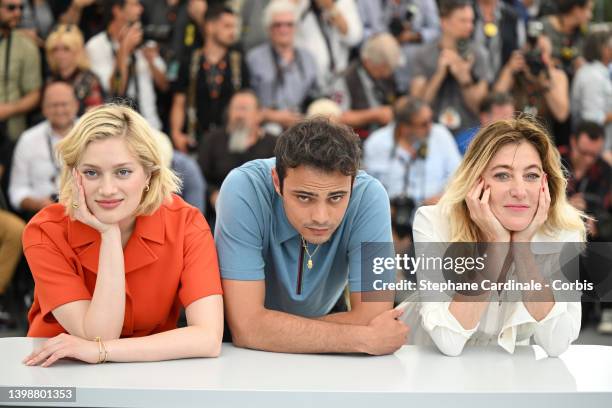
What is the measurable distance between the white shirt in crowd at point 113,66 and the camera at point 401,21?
164 cm

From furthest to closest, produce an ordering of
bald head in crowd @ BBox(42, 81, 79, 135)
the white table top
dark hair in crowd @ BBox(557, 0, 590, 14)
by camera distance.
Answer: dark hair in crowd @ BBox(557, 0, 590, 14), bald head in crowd @ BBox(42, 81, 79, 135), the white table top

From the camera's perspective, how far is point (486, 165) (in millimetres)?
2996

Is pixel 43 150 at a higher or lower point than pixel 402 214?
higher

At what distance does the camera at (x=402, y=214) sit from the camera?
6.30 meters

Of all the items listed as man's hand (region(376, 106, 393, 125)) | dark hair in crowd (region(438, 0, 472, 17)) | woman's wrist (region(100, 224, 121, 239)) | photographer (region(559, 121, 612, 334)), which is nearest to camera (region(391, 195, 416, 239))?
man's hand (region(376, 106, 393, 125))

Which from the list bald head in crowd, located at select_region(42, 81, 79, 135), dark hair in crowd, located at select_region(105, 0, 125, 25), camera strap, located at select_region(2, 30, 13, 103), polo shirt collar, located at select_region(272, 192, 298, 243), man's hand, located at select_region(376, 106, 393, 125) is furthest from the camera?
man's hand, located at select_region(376, 106, 393, 125)

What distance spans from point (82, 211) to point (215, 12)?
13.4ft

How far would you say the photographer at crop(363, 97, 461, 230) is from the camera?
6.63 m

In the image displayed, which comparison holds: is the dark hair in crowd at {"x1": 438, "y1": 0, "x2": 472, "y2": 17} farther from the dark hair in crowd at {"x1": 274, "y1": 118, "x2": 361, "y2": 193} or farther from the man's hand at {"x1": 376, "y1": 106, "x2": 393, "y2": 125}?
the dark hair in crowd at {"x1": 274, "y1": 118, "x2": 361, "y2": 193}

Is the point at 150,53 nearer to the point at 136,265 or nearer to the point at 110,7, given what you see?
the point at 110,7

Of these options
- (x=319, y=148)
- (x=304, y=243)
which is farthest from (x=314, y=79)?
(x=319, y=148)

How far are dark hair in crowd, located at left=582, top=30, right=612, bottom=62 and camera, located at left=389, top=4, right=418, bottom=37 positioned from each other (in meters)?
1.24

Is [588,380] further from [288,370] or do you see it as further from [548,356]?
[288,370]

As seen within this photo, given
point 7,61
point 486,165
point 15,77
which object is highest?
point 7,61
